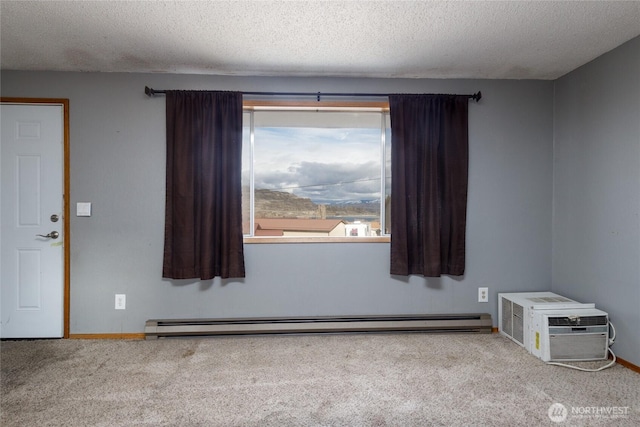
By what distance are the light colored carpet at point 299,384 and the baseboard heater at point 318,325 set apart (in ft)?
0.31

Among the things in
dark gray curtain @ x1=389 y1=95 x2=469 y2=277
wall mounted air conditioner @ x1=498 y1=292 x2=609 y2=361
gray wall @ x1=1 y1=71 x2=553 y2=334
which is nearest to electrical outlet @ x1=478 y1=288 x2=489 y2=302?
gray wall @ x1=1 y1=71 x2=553 y2=334

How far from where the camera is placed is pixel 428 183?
9.77 feet

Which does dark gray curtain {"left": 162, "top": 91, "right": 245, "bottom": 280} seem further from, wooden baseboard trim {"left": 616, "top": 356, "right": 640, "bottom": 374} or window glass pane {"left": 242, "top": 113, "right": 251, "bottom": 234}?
wooden baseboard trim {"left": 616, "top": 356, "right": 640, "bottom": 374}

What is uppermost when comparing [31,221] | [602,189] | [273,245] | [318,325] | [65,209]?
[602,189]

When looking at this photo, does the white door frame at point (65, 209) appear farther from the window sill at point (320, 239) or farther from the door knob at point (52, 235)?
the window sill at point (320, 239)

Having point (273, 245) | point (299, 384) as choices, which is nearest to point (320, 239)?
point (273, 245)

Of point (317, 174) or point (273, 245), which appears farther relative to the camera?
point (317, 174)

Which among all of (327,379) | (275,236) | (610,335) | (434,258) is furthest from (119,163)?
(610,335)

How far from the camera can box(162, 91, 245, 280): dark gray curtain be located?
9.45 feet

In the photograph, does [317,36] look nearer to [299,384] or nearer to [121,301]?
[299,384]

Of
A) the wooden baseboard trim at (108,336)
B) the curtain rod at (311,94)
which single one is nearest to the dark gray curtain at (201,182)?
the curtain rod at (311,94)

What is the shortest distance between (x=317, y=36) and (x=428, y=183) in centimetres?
150

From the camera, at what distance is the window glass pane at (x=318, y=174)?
10.2 feet

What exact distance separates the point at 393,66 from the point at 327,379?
244 cm
